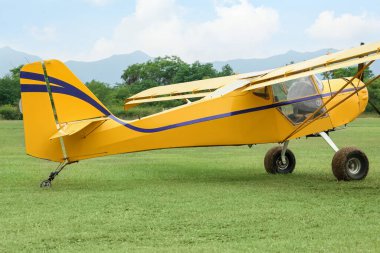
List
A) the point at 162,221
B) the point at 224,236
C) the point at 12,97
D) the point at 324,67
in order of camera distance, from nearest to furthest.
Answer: the point at 224,236
the point at 162,221
the point at 324,67
the point at 12,97

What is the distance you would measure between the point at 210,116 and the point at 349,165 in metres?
2.86

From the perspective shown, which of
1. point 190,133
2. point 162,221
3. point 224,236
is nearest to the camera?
point 224,236

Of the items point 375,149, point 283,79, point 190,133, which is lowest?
point 375,149

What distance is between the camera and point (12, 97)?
7706cm

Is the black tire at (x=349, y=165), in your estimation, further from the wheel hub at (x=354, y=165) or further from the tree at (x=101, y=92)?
the tree at (x=101, y=92)

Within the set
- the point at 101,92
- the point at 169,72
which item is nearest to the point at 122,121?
the point at 101,92

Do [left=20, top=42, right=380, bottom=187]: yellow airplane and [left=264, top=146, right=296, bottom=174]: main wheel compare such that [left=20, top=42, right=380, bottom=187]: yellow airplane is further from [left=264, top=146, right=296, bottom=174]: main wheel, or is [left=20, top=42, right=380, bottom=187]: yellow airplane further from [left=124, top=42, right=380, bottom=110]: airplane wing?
[left=264, top=146, right=296, bottom=174]: main wheel

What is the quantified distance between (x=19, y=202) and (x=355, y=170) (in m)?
6.32

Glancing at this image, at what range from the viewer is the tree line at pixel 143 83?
186 ft

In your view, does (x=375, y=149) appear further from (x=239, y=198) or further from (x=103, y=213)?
(x=103, y=213)

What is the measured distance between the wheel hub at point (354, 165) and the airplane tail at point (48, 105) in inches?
196

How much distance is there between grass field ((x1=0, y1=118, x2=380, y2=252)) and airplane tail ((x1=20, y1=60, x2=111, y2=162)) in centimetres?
81

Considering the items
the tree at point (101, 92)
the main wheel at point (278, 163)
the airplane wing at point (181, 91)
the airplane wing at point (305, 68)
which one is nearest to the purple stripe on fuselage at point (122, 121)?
the airplane wing at point (305, 68)

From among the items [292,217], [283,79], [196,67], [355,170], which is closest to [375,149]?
[355,170]
